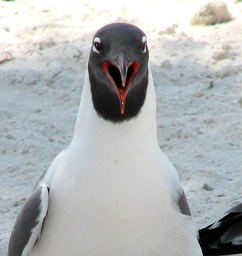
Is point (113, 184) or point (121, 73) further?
point (113, 184)

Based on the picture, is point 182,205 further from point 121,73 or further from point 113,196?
point 121,73

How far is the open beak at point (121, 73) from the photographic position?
3311 mm

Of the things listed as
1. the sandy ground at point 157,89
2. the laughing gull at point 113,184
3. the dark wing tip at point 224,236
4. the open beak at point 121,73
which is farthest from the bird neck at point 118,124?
the sandy ground at point 157,89

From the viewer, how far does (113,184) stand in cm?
351

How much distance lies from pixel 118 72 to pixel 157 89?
2427mm

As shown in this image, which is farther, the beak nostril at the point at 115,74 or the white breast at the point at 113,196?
the white breast at the point at 113,196

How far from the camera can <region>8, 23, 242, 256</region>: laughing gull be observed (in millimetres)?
3473

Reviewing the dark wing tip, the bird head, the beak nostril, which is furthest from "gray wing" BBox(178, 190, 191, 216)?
the beak nostril

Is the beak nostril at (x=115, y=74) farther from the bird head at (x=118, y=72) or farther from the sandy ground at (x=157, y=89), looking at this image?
the sandy ground at (x=157, y=89)

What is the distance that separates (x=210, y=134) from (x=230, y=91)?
1.64 feet

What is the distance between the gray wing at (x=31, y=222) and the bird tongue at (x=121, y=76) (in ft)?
1.39

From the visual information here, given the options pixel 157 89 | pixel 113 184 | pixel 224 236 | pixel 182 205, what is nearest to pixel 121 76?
pixel 113 184

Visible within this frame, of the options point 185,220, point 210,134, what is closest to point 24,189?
point 210,134

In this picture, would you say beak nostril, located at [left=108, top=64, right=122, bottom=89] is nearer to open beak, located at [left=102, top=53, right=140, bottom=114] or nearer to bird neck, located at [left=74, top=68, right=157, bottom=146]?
open beak, located at [left=102, top=53, right=140, bottom=114]
